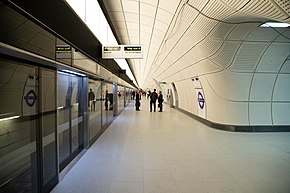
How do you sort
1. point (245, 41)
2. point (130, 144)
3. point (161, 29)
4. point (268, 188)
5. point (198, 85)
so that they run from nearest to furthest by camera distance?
1. point (268, 188)
2. point (130, 144)
3. point (245, 41)
4. point (161, 29)
5. point (198, 85)

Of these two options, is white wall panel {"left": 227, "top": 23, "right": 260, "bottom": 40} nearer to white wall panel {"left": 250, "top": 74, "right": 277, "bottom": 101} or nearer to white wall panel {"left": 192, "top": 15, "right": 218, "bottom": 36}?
white wall panel {"left": 192, "top": 15, "right": 218, "bottom": 36}

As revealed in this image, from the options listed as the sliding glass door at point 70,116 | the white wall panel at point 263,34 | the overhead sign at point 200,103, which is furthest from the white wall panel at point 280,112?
the sliding glass door at point 70,116

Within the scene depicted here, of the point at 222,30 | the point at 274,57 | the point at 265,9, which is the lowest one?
the point at 274,57

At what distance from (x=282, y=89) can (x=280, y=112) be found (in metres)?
0.99

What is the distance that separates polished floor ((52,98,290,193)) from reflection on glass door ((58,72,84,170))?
1.43 feet

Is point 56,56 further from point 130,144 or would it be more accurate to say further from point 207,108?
point 207,108

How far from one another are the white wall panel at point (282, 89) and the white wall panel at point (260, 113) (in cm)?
49

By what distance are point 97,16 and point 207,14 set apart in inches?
169

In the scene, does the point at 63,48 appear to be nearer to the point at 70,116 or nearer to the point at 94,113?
the point at 70,116

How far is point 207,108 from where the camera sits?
1079 centimetres

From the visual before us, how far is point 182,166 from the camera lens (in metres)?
4.77

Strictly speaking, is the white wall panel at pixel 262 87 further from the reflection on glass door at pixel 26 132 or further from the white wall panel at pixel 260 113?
the reflection on glass door at pixel 26 132

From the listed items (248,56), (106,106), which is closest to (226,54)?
(248,56)

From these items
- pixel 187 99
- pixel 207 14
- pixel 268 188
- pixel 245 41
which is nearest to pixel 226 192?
pixel 268 188
